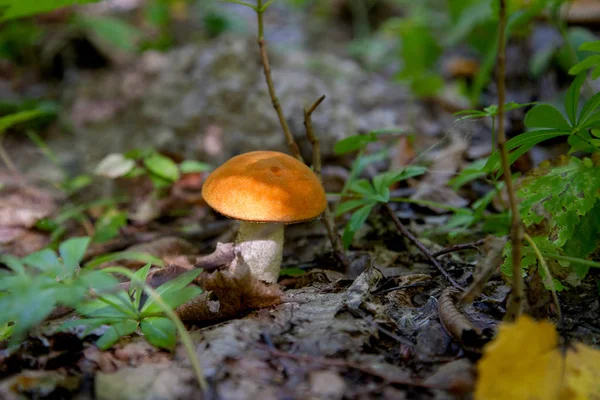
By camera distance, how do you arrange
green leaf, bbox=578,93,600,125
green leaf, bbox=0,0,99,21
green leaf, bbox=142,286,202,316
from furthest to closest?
green leaf, bbox=0,0,99,21
green leaf, bbox=578,93,600,125
green leaf, bbox=142,286,202,316

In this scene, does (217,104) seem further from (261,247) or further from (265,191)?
(265,191)

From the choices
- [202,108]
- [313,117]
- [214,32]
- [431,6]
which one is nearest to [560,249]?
[313,117]

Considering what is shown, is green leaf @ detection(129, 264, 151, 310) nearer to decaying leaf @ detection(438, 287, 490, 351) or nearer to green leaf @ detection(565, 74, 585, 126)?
decaying leaf @ detection(438, 287, 490, 351)

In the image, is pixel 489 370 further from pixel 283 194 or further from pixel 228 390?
pixel 283 194

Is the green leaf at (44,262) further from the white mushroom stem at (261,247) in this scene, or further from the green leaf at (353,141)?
the green leaf at (353,141)

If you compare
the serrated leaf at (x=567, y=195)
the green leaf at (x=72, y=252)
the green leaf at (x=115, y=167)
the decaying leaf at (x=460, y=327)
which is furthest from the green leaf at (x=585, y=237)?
the green leaf at (x=115, y=167)

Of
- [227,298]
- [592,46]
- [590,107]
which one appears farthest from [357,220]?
[592,46]

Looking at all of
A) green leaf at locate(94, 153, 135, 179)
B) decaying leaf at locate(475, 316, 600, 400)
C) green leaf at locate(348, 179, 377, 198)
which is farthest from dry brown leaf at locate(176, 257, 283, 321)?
green leaf at locate(94, 153, 135, 179)
